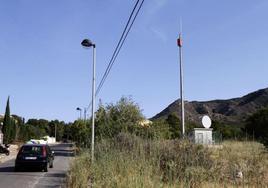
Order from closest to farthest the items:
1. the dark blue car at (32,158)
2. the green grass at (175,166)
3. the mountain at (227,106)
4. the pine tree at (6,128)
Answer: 1. the green grass at (175,166)
2. the dark blue car at (32,158)
3. the pine tree at (6,128)
4. the mountain at (227,106)

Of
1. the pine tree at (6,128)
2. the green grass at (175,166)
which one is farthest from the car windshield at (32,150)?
the pine tree at (6,128)

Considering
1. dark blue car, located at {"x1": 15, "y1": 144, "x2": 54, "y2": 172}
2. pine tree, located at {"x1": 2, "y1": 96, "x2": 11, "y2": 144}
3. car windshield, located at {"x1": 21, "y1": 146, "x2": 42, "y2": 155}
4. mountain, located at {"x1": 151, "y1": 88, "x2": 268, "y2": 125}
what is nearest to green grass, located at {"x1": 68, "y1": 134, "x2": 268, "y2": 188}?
dark blue car, located at {"x1": 15, "y1": 144, "x2": 54, "y2": 172}

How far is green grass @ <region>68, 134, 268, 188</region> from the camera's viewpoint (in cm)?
1073

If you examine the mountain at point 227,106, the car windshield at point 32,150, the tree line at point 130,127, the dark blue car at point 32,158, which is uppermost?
the mountain at point 227,106

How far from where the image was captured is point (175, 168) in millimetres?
12039

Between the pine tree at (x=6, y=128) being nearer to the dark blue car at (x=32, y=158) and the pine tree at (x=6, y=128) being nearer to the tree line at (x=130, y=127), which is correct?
the tree line at (x=130, y=127)

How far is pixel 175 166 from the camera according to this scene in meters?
12.1

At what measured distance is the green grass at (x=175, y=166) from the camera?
35.2 feet

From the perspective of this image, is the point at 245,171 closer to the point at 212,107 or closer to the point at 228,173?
the point at 228,173

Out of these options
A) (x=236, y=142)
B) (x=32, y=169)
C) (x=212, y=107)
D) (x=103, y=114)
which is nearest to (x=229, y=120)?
(x=212, y=107)

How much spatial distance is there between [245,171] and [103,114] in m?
25.6

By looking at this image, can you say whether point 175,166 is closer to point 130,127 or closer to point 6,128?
point 130,127

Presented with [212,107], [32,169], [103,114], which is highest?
[212,107]

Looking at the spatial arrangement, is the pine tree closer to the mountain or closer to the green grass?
the green grass
